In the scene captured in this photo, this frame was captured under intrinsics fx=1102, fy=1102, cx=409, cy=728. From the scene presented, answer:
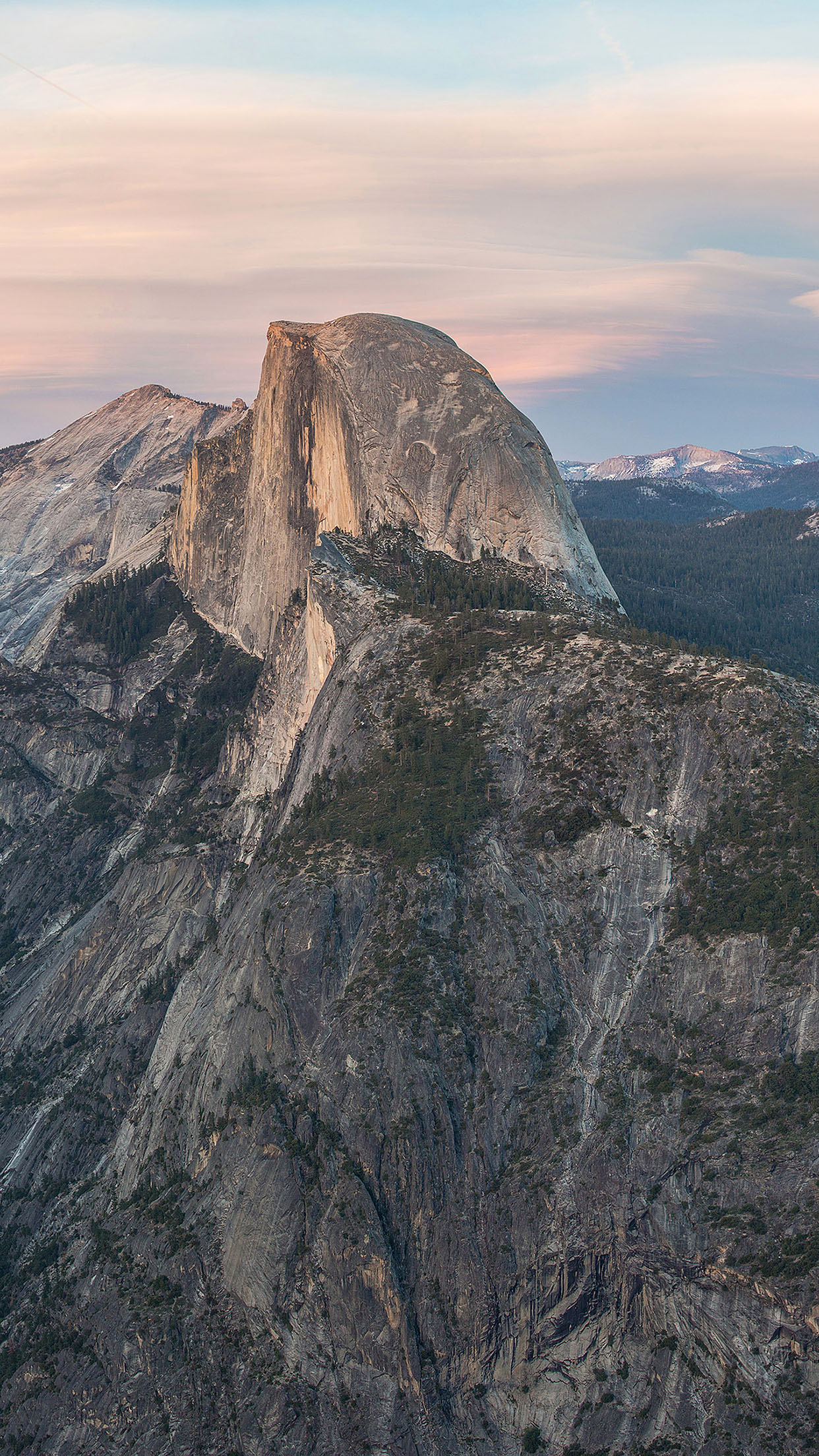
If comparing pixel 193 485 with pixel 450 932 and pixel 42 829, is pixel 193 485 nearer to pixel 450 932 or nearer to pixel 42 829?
pixel 42 829

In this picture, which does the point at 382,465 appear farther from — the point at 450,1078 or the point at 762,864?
the point at 450,1078

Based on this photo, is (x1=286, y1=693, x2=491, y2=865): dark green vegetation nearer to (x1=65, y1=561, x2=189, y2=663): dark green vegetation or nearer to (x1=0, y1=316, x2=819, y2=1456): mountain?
(x1=0, y1=316, x2=819, y2=1456): mountain

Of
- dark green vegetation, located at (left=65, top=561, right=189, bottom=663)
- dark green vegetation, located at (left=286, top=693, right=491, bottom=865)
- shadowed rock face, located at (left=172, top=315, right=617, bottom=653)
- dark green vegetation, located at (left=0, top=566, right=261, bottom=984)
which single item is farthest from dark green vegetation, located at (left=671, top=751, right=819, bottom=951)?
dark green vegetation, located at (left=65, top=561, right=189, bottom=663)

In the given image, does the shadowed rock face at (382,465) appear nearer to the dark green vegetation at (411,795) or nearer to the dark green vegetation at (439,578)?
the dark green vegetation at (439,578)

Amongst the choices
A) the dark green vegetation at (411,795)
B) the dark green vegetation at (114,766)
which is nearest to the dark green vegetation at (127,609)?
the dark green vegetation at (114,766)

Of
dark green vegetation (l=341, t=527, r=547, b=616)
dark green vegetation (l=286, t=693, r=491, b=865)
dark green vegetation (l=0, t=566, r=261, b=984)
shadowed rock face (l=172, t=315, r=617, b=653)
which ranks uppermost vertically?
shadowed rock face (l=172, t=315, r=617, b=653)

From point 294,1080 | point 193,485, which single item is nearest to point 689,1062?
point 294,1080
